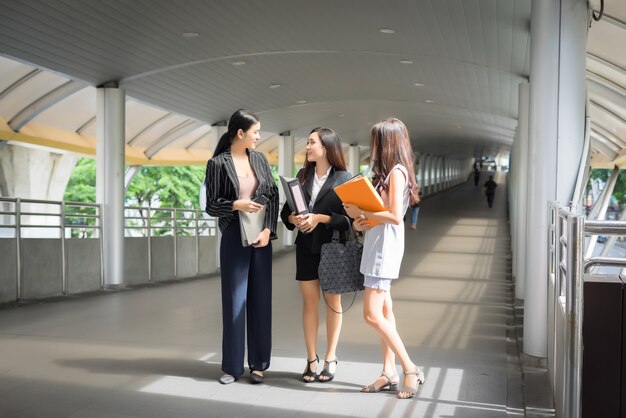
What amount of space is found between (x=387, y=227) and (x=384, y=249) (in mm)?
139

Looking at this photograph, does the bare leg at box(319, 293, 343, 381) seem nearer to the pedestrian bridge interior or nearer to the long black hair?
the pedestrian bridge interior

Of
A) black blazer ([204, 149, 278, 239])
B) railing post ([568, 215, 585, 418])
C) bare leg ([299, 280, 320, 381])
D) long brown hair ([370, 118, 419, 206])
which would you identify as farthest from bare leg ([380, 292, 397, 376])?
railing post ([568, 215, 585, 418])

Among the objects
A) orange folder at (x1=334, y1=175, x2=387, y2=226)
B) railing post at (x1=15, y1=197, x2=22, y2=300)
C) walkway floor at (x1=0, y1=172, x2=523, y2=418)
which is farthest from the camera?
railing post at (x1=15, y1=197, x2=22, y2=300)

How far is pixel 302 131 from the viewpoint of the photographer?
2467 centimetres

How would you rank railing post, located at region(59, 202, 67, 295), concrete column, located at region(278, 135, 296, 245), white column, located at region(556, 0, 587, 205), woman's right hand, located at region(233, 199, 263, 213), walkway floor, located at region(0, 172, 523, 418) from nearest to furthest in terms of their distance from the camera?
1. walkway floor, located at region(0, 172, 523, 418)
2. woman's right hand, located at region(233, 199, 263, 213)
3. white column, located at region(556, 0, 587, 205)
4. railing post, located at region(59, 202, 67, 295)
5. concrete column, located at region(278, 135, 296, 245)

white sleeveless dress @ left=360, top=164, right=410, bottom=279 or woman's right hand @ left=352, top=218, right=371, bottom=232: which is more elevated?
woman's right hand @ left=352, top=218, right=371, bottom=232

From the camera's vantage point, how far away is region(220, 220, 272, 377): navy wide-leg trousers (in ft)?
Result: 17.0

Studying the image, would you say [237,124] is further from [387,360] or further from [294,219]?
[387,360]

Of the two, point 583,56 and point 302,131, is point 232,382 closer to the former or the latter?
point 583,56

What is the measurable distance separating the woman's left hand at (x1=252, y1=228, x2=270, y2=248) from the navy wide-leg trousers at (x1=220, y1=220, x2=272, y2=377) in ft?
0.31

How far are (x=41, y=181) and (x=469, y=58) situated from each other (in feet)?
49.4

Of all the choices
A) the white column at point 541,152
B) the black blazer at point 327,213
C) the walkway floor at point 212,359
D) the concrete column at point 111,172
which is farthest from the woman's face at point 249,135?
the concrete column at point 111,172

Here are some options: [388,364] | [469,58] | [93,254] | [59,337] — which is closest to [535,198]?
[388,364]

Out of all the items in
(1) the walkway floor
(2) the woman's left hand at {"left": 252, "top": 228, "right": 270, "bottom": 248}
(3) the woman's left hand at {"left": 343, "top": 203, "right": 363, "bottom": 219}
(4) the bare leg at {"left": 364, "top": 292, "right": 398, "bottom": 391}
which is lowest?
(1) the walkway floor
